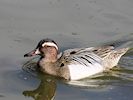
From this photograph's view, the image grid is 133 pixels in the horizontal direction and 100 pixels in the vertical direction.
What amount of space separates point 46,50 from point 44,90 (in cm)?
106

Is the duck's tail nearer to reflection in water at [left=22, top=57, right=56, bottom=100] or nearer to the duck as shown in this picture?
the duck

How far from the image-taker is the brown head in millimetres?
11938

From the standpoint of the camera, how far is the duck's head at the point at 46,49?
1194 centimetres

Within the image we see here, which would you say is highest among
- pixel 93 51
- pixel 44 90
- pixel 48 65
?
pixel 93 51

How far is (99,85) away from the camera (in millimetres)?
11648

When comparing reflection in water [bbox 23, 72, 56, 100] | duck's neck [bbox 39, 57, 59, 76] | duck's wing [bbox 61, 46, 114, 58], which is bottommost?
reflection in water [bbox 23, 72, 56, 100]

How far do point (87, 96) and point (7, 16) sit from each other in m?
4.43

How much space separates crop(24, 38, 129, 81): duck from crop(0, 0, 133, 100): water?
0.63ft

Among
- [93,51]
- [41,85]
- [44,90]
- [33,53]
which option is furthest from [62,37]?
[44,90]

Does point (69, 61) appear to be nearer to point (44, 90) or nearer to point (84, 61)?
point (84, 61)

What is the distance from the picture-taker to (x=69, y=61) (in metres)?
12.1

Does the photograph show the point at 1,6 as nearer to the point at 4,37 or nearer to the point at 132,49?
the point at 4,37

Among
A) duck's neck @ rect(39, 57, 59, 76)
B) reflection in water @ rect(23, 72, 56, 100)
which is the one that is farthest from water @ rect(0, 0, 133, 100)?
duck's neck @ rect(39, 57, 59, 76)

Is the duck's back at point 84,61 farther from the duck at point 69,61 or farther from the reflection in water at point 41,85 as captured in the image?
the reflection in water at point 41,85
